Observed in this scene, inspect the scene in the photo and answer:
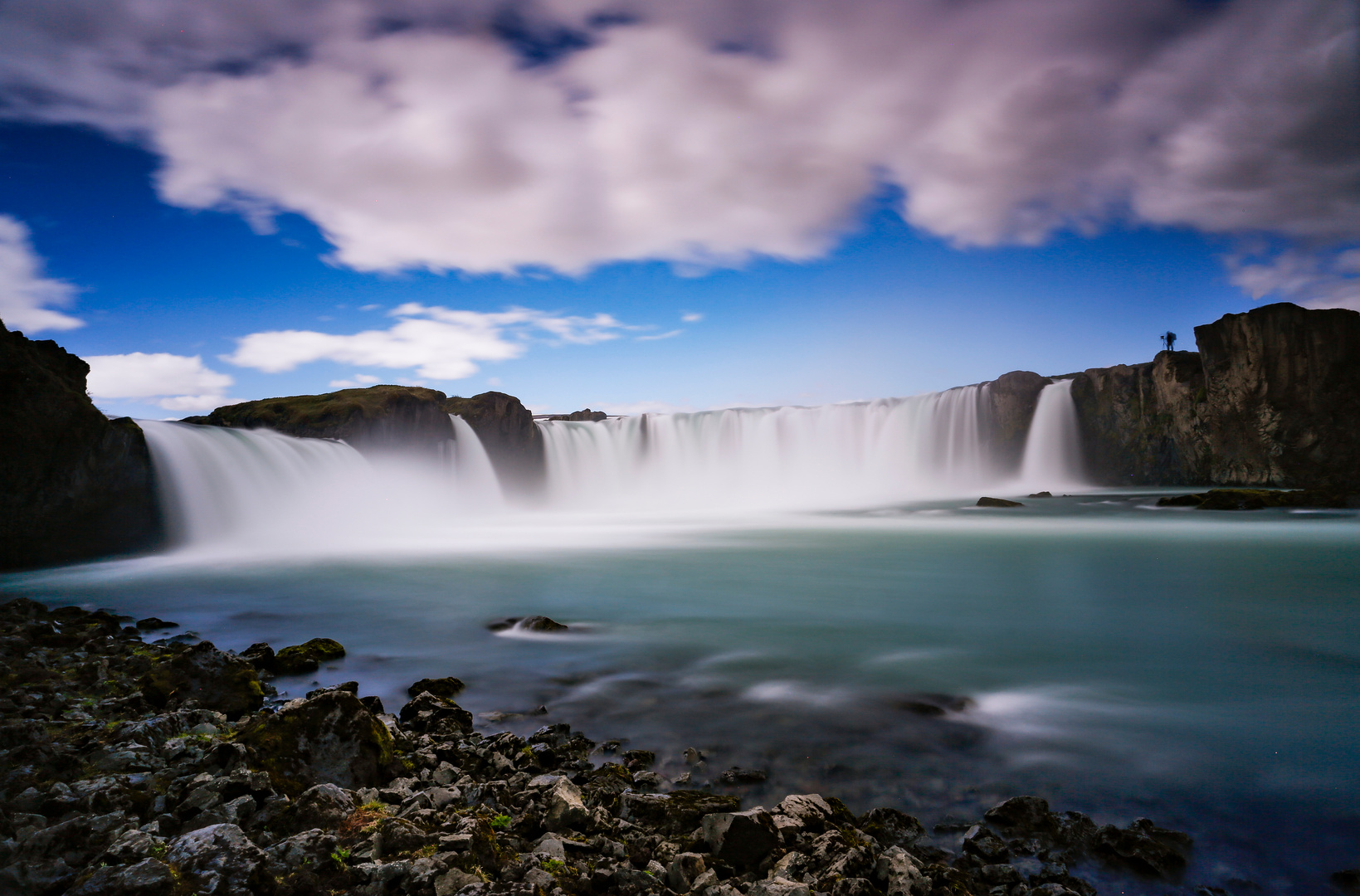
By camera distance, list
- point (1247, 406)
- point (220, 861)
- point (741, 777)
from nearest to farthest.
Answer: point (220, 861)
point (741, 777)
point (1247, 406)

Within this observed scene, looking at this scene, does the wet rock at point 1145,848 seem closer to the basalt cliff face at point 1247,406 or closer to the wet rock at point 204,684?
the wet rock at point 204,684

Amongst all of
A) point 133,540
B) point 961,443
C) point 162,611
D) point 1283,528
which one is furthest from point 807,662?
point 961,443

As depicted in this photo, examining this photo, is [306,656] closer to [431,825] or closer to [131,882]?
[431,825]

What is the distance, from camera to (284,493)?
2733 centimetres

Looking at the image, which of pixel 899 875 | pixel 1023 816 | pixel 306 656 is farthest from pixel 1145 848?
pixel 306 656

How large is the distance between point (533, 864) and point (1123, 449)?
2330 inches

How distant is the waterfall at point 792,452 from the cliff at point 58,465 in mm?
33891

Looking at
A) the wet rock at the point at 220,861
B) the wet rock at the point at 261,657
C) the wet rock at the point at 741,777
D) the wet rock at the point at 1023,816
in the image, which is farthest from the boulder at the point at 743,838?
the wet rock at the point at 261,657

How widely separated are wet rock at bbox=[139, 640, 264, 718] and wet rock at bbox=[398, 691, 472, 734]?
1.51 m

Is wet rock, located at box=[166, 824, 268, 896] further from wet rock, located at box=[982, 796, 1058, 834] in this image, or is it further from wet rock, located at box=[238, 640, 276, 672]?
wet rock, located at box=[238, 640, 276, 672]

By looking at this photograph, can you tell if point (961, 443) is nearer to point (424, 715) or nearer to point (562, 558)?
point (562, 558)

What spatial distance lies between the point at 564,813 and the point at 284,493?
27.9m

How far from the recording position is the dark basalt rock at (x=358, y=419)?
3656 cm

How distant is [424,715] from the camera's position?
6.11 metres
